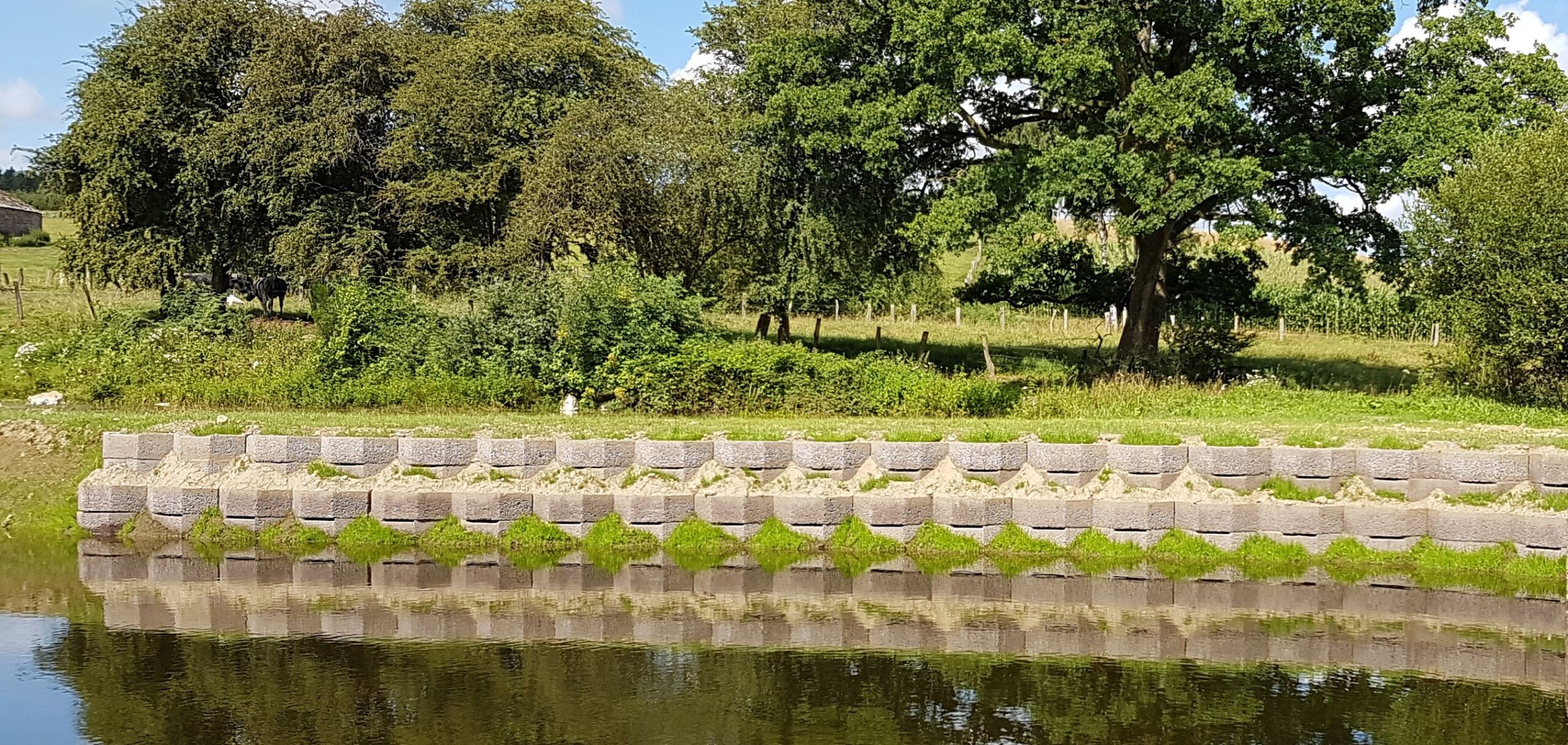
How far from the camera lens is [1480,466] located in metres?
12.7

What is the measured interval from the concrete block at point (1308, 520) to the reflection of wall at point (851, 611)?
835mm

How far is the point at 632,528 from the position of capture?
526 inches

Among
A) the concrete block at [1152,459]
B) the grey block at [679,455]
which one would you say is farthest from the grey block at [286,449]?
the concrete block at [1152,459]

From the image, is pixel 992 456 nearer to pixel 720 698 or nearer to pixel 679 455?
pixel 679 455

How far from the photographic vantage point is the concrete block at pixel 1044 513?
13.1 meters

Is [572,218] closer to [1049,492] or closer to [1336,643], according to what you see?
[1049,492]

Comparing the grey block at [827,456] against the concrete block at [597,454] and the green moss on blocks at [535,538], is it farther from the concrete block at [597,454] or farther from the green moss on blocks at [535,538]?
the green moss on blocks at [535,538]

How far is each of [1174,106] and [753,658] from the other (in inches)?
583

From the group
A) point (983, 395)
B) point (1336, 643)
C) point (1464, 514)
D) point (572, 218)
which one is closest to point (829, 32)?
point (572, 218)

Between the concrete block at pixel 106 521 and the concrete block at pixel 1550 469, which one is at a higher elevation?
the concrete block at pixel 1550 469

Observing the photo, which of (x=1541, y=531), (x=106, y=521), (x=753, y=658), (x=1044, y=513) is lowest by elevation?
(x=753, y=658)

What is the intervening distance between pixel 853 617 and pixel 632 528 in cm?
350

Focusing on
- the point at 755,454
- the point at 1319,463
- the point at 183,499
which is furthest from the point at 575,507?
the point at 1319,463

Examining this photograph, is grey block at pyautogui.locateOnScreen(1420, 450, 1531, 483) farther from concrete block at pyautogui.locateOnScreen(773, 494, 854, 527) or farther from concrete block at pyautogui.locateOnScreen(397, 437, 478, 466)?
concrete block at pyautogui.locateOnScreen(397, 437, 478, 466)
